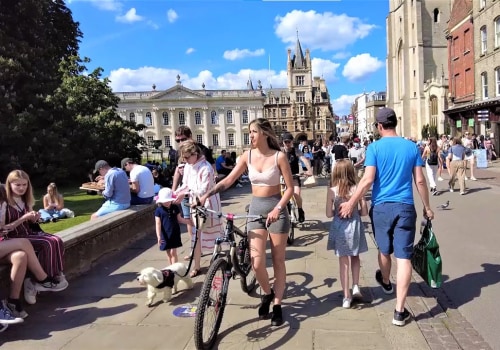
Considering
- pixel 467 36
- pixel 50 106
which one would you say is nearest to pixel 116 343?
pixel 50 106

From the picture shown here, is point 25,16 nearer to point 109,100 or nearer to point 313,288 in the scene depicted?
point 109,100

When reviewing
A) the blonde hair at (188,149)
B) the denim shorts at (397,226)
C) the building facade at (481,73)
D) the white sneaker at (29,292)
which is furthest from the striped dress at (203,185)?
the building facade at (481,73)

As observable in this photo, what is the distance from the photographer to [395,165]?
4332mm

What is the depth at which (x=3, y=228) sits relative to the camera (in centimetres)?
466

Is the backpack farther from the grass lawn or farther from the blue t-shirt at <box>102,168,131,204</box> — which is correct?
the blue t-shirt at <box>102,168,131,204</box>

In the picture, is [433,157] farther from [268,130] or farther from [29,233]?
[29,233]

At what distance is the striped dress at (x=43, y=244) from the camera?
4898mm

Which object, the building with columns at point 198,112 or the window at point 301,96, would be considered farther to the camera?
the window at point 301,96

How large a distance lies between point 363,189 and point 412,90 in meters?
62.7

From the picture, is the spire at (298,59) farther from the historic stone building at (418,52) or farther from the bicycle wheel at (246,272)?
the bicycle wheel at (246,272)

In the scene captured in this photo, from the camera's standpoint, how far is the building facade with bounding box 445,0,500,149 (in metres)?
28.5

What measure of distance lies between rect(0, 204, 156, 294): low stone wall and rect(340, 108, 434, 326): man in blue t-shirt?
3.76 meters

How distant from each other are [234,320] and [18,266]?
2.35m

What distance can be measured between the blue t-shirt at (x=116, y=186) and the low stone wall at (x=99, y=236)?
0.27 m
